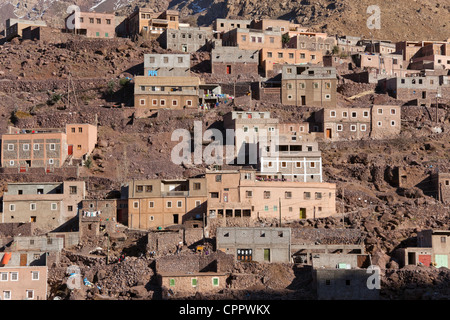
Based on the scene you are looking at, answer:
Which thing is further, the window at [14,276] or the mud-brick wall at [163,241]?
the mud-brick wall at [163,241]

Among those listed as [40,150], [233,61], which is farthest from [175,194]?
[233,61]

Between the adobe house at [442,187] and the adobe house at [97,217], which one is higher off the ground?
the adobe house at [442,187]

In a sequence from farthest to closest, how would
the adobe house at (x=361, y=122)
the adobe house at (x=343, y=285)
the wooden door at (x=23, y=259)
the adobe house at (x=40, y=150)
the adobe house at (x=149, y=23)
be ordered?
the adobe house at (x=149, y=23) → the adobe house at (x=361, y=122) → the adobe house at (x=40, y=150) → the wooden door at (x=23, y=259) → the adobe house at (x=343, y=285)

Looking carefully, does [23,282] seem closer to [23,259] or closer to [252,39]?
[23,259]

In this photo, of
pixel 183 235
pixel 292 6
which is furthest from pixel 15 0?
pixel 183 235

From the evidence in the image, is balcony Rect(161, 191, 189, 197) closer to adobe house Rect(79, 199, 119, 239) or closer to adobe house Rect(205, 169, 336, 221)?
adobe house Rect(205, 169, 336, 221)

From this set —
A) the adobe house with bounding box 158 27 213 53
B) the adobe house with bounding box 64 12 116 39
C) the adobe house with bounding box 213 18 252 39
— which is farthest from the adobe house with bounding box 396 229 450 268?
the adobe house with bounding box 64 12 116 39

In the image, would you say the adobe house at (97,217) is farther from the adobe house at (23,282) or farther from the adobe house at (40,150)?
the adobe house at (40,150)

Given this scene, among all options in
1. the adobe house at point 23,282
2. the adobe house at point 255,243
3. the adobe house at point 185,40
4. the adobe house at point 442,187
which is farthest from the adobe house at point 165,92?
the adobe house at point 23,282
